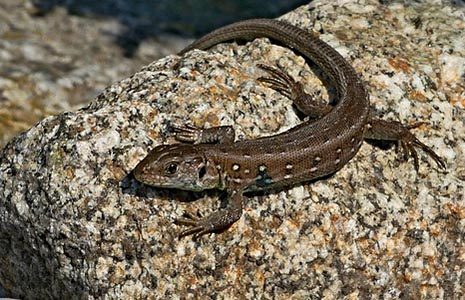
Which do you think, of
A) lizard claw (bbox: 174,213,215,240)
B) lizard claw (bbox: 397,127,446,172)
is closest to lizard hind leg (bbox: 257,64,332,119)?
lizard claw (bbox: 397,127,446,172)

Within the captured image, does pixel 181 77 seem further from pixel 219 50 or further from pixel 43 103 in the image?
pixel 43 103

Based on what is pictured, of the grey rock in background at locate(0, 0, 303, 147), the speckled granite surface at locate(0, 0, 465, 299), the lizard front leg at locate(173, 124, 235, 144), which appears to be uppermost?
the lizard front leg at locate(173, 124, 235, 144)

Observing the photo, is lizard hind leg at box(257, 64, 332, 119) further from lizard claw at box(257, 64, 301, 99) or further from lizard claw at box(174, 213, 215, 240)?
lizard claw at box(174, 213, 215, 240)

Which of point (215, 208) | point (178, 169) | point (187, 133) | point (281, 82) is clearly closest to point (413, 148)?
point (281, 82)

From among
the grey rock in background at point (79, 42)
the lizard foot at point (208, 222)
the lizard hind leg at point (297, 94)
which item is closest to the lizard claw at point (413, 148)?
the lizard hind leg at point (297, 94)

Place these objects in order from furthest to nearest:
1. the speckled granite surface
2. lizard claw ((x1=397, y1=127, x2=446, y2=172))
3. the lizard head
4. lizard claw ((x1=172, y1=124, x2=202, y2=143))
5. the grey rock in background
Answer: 1. the grey rock in background
2. lizard claw ((x1=397, y1=127, x2=446, y2=172))
3. lizard claw ((x1=172, y1=124, x2=202, y2=143))
4. the speckled granite surface
5. the lizard head

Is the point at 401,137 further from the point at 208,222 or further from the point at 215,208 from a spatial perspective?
the point at 208,222

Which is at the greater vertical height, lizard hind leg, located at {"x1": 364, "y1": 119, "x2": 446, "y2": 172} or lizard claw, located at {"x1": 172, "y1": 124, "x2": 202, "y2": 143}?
lizard claw, located at {"x1": 172, "y1": 124, "x2": 202, "y2": 143}
